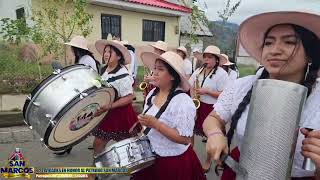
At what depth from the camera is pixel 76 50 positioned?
17.0 feet

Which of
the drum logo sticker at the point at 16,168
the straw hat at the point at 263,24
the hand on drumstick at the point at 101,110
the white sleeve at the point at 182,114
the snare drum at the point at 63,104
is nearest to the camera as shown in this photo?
the straw hat at the point at 263,24

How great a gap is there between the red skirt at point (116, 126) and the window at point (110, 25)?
10.2 meters

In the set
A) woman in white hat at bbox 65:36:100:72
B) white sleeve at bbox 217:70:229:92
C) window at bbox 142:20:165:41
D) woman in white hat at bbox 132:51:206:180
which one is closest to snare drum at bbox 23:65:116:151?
woman in white hat at bbox 132:51:206:180

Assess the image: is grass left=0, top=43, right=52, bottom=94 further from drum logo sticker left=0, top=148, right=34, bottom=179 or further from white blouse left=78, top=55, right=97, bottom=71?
drum logo sticker left=0, top=148, right=34, bottom=179

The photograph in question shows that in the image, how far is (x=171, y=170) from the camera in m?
2.67

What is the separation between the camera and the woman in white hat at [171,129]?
262cm

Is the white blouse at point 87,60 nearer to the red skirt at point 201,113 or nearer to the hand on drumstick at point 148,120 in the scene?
the red skirt at point 201,113

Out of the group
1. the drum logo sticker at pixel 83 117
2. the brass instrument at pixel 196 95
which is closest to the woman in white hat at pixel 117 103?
the drum logo sticker at pixel 83 117

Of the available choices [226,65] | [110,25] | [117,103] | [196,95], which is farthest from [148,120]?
[110,25]

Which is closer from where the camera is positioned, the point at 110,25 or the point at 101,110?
the point at 101,110

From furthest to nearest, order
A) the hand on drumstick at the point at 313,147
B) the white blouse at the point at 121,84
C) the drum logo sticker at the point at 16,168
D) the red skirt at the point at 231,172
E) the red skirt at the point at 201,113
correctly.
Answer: the red skirt at the point at 201,113, the white blouse at the point at 121,84, the drum logo sticker at the point at 16,168, the red skirt at the point at 231,172, the hand on drumstick at the point at 313,147

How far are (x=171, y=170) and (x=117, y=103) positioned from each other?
1439 millimetres

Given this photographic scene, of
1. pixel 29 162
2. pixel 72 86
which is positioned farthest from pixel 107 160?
pixel 29 162

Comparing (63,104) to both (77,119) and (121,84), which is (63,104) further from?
(121,84)
